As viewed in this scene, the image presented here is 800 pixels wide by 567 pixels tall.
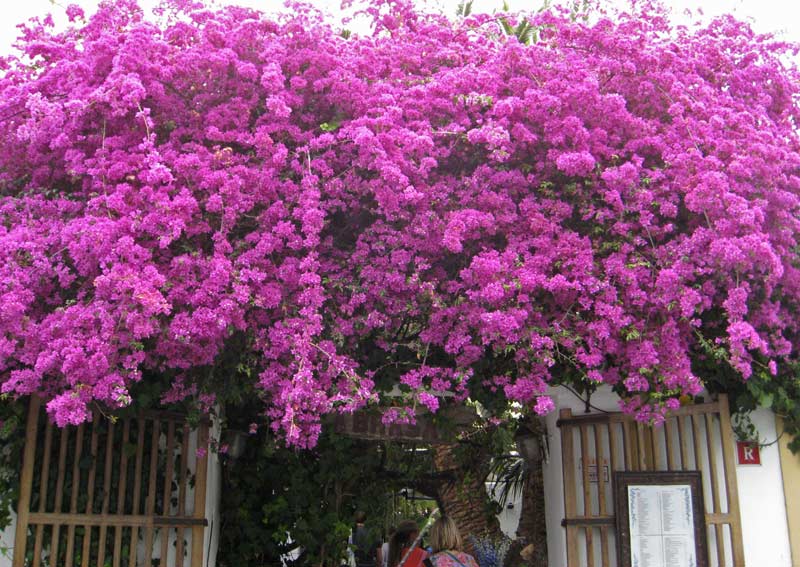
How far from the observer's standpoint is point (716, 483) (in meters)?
5.80

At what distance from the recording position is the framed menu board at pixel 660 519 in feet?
18.9

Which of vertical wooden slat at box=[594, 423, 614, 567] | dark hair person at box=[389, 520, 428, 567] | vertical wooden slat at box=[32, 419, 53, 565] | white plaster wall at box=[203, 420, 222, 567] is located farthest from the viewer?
dark hair person at box=[389, 520, 428, 567]

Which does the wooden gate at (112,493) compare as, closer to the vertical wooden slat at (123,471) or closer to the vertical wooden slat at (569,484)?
the vertical wooden slat at (123,471)

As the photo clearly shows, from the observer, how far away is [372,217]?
223 inches

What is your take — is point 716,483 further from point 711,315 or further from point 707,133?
point 707,133

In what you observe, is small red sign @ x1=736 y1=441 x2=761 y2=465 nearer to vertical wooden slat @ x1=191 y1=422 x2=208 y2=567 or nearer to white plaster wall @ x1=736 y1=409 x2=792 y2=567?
white plaster wall @ x1=736 y1=409 x2=792 y2=567

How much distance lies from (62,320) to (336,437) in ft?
11.6

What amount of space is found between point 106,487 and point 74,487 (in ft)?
0.69

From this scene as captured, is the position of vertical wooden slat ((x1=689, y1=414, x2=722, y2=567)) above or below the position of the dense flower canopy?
below

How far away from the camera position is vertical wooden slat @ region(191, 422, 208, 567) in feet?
19.5

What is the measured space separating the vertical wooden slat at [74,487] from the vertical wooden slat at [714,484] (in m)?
4.18

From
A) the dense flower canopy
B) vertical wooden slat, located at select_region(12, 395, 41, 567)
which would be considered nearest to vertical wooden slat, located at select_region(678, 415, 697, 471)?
the dense flower canopy

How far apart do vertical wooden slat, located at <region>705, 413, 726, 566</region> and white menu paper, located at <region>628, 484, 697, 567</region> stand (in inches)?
6.4

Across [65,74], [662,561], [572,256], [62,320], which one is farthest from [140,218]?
[662,561]
